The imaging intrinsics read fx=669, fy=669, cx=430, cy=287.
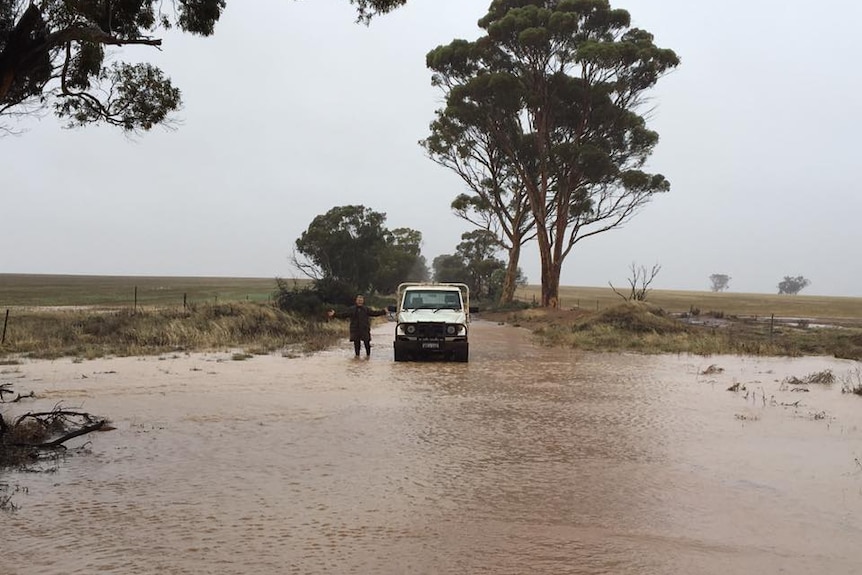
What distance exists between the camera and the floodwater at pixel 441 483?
478 cm

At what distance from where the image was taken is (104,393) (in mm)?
12266

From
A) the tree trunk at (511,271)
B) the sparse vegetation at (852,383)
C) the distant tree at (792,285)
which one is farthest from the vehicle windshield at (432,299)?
the distant tree at (792,285)

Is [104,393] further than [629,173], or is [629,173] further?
[629,173]

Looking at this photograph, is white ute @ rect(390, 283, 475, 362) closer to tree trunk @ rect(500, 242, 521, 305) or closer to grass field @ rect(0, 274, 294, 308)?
grass field @ rect(0, 274, 294, 308)

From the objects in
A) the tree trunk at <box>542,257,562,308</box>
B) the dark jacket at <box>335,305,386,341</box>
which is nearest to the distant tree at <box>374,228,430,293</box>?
the tree trunk at <box>542,257,562,308</box>

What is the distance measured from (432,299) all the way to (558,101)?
81.5 ft

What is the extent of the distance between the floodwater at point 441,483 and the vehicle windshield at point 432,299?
5.02 meters

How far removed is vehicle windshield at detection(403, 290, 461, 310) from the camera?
60.3ft

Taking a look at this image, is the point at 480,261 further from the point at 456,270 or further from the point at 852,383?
the point at 852,383

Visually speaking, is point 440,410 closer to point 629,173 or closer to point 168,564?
point 168,564

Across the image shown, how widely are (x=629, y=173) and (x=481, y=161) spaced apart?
10165mm

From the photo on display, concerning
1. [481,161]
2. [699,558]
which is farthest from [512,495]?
[481,161]

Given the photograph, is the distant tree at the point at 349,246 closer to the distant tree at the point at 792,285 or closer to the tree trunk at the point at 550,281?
the tree trunk at the point at 550,281

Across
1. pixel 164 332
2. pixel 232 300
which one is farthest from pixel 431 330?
pixel 232 300
